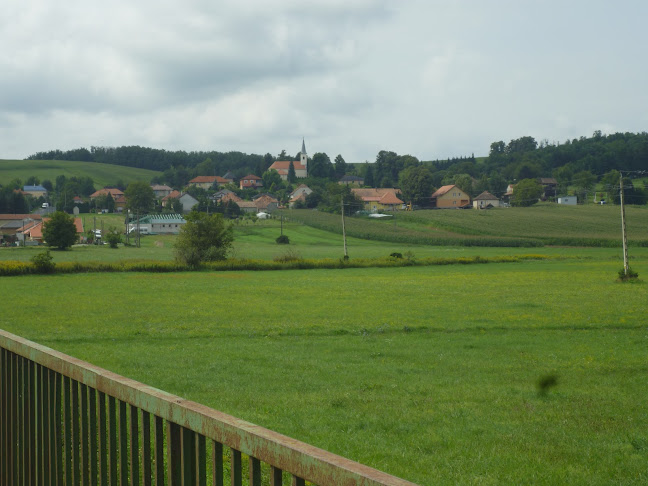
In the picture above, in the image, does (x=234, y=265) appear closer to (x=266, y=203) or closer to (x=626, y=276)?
(x=626, y=276)

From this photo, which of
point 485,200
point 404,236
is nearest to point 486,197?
point 485,200

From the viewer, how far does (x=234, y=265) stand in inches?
2494

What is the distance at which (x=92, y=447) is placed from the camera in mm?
4090

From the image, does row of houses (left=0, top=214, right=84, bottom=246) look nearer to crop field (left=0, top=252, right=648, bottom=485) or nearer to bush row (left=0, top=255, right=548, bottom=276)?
bush row (left=0, top=255, right=548, bottom=276)

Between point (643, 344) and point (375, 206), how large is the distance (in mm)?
156694

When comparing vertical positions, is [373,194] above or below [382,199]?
above

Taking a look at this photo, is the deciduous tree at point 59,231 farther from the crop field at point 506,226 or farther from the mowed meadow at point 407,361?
the crop field at point 506,226

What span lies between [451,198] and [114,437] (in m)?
164

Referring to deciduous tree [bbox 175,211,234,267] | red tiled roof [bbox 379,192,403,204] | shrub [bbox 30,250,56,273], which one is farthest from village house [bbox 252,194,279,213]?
shrub [bbox 30,250,56,273]

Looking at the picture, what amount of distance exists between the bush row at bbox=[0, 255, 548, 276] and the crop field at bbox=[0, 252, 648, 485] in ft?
53.3

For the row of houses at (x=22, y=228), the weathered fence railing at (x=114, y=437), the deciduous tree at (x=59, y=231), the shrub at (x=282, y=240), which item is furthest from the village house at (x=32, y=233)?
the weathered fence railing at (x=114, y=437)

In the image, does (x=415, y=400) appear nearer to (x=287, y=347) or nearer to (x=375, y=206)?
(x=287, y=347)

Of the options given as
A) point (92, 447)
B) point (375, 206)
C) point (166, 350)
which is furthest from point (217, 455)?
point (375, 206)

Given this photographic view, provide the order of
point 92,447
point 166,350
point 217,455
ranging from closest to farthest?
point 217,455, point 92,447, point 166,350
